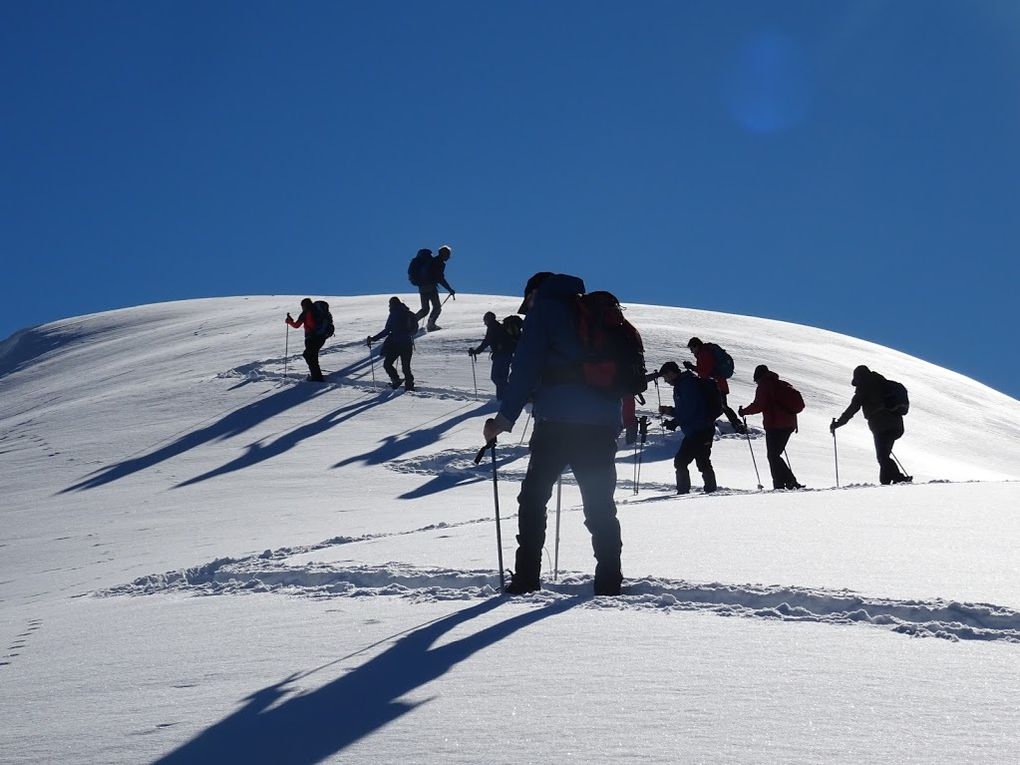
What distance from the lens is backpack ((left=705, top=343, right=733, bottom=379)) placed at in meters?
12.6

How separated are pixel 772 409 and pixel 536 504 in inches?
277

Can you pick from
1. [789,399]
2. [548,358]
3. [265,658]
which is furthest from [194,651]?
[789,399]

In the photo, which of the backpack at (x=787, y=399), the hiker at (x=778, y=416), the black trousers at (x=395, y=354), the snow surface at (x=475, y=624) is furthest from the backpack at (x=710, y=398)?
the black trousers at (x=395, y=354)

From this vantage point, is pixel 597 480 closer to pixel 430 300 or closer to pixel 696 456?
pixel 696 456

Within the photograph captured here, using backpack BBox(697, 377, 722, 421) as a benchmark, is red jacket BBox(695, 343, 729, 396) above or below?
above

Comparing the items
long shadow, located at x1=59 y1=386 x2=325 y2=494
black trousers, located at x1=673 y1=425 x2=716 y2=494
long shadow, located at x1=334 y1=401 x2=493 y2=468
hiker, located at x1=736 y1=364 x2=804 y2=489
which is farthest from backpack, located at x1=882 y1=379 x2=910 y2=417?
long shadow, located at x1=59 y1=386 x2=325 y2=494

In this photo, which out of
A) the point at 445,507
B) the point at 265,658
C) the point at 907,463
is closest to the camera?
the point at 265,658

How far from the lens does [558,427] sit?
5.15m

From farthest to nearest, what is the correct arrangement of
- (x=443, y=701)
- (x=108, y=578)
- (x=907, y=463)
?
1. (x=907, y=463)
2. (x=108, y=578)
3. (x=443, y=701)

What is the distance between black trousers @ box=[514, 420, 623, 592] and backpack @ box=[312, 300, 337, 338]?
1445 centimetres

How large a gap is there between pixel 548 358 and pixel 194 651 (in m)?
2.18

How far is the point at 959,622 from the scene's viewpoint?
4070mm

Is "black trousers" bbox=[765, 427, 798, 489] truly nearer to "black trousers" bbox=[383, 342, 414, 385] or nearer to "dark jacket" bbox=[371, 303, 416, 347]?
"dark jacket" bbox=[371, 303, 416, 347]

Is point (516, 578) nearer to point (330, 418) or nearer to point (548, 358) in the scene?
point (548, 358)
